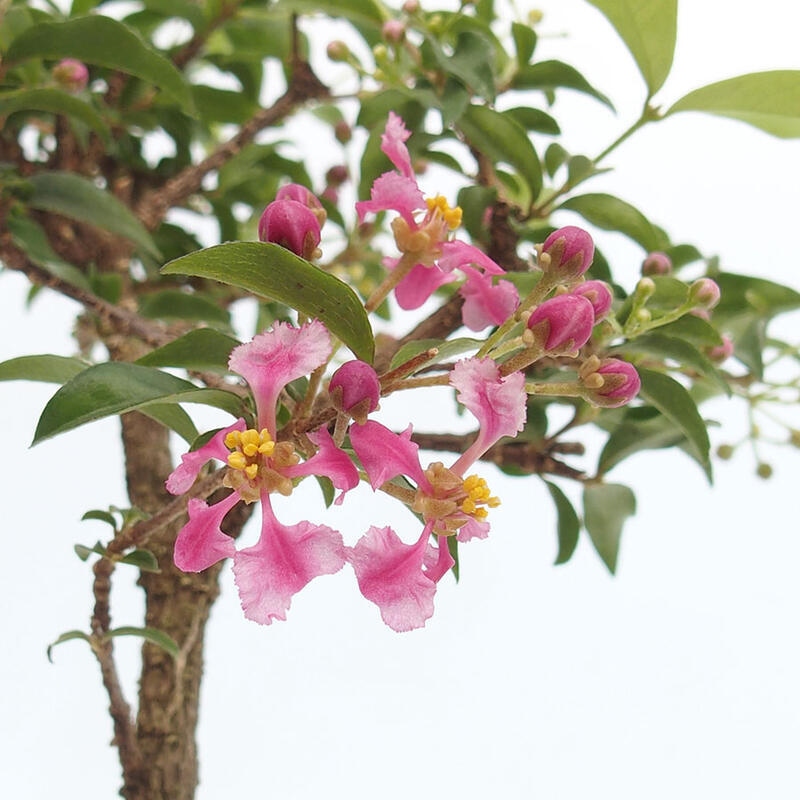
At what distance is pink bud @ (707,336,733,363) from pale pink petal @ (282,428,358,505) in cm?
51

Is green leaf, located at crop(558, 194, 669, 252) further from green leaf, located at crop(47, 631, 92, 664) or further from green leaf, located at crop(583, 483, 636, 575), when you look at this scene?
green leaf, located at crop(47, 631, 92, 664)

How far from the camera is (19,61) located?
0.99m

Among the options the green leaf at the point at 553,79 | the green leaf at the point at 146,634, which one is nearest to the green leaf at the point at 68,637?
the green leaf at the point at 146,634

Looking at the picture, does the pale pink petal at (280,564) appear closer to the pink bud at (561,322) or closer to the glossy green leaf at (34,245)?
the pink bud at (561,322)

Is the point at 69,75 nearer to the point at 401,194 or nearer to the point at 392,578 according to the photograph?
the point at 401,194

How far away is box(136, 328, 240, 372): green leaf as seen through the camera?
0.68 metres

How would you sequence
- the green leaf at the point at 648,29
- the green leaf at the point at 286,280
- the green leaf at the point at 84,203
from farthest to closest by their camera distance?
the green leaf at the point at 84,203 < the green leaf at the point at 648,29 < the green leaf at the point at 286,280

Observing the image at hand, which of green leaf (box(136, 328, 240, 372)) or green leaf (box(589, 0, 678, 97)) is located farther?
green leaf (box(589, 0, 678, 97))

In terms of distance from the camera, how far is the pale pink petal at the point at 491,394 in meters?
0.57

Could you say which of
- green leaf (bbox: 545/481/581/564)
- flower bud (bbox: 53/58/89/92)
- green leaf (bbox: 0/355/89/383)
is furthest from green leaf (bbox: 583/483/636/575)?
flower bud (bbox: 53/58/89/92)

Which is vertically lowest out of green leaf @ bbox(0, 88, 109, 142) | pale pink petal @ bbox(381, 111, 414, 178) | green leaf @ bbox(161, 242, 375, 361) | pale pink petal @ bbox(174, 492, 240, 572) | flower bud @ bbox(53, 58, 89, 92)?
pale pink petal @ bbox(174, 492, 240, 572)

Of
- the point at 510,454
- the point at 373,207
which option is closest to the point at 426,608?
the point at 373,207

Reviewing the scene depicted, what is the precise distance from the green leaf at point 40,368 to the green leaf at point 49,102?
0.36 metres

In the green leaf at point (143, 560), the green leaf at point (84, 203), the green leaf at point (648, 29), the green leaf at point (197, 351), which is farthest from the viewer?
the green leaf at point (84, 203)
